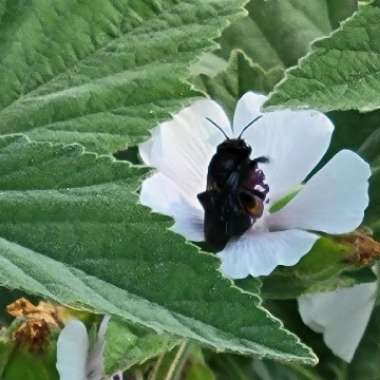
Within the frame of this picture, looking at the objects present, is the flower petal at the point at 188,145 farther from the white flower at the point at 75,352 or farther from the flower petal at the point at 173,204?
the white flower at the point at 75,352

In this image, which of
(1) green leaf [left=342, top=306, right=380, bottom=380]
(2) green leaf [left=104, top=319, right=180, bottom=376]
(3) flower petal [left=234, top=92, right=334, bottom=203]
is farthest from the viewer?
(1) green leaf [left=342, top=306, right=380, bottom=380]

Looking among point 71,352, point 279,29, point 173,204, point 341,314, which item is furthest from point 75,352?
point 279,29

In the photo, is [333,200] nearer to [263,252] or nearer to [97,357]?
[263,252]

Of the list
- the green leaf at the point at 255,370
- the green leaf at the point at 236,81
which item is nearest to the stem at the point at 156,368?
the green leaf at the point at 255,370

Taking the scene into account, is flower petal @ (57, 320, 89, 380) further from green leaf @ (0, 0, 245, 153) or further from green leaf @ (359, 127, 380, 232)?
green leaf @ (359, 127, 380, 232)

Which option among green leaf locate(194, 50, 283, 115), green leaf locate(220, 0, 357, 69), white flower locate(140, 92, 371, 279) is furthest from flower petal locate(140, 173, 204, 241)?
green leaf locate(220, 0, 357, 69)

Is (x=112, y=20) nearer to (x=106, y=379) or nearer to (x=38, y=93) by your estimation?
(x=38, y=93)

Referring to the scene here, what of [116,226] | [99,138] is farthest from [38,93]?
[116,226]
